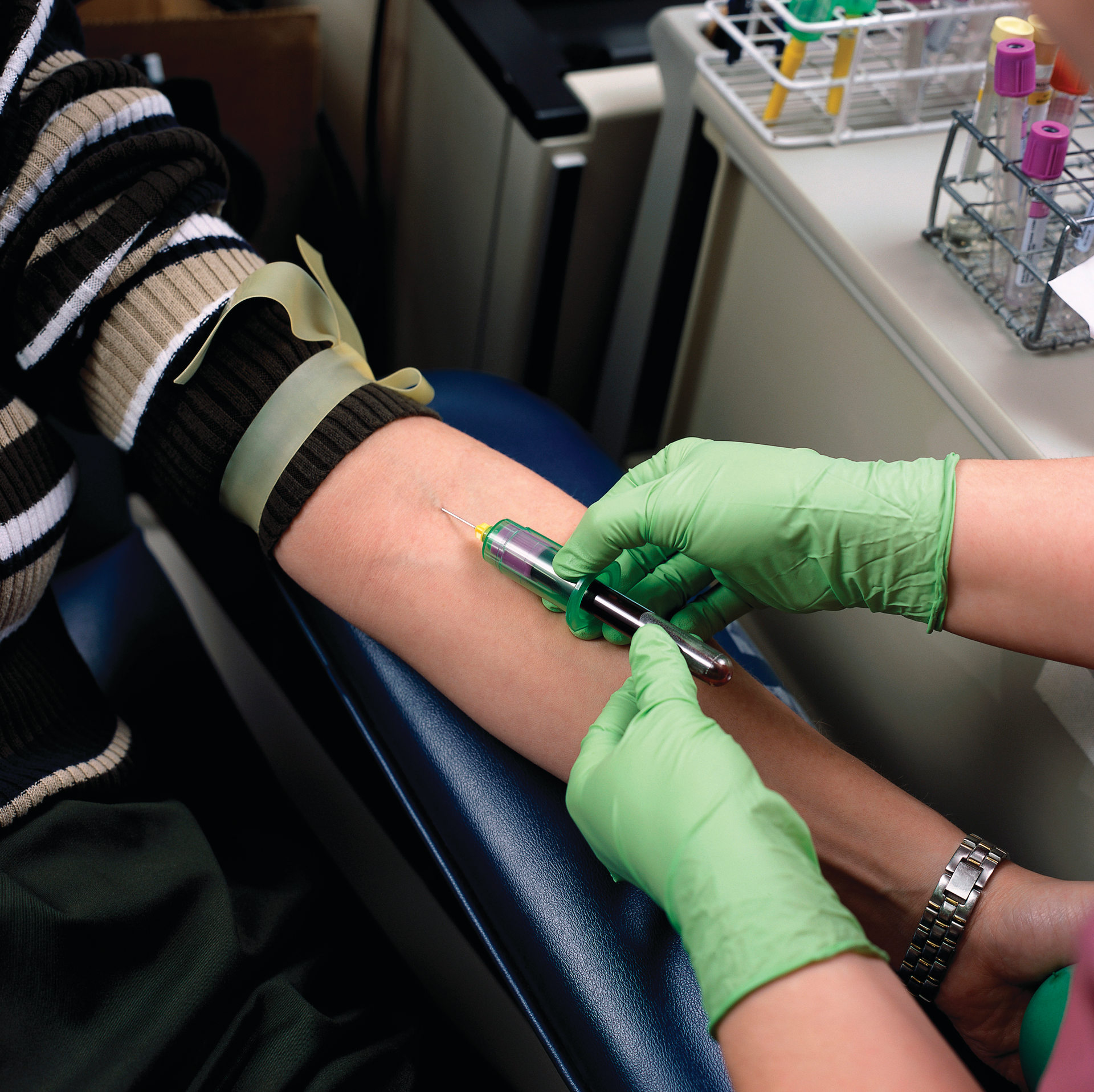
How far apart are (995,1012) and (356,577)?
637mm

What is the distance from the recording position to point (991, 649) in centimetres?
84

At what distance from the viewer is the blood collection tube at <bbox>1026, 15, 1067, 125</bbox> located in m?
0.86

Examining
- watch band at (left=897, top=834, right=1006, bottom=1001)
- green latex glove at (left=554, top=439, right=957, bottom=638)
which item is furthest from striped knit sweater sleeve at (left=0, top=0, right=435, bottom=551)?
watch band at (left=897, top=834, right=1006, bottom=1001)

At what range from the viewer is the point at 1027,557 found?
0.75 meters

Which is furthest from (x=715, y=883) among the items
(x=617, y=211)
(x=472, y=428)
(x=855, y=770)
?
(x=617, y=211)

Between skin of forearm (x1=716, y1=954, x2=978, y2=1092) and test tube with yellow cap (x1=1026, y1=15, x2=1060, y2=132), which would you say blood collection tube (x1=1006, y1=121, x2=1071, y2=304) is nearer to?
test tube with yellow cap (x1=1026, y1=15, x2=1060, y2=132)

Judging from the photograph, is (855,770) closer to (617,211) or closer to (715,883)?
(715,883)

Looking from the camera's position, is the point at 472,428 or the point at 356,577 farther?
the point at 472,428

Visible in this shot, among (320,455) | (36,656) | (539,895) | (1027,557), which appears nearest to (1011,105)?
(1027,557)

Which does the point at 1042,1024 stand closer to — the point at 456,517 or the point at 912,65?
the point at 456,517

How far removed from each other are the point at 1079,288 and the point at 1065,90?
0.20 meters

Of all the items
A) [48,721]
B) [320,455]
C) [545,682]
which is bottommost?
[48,721]

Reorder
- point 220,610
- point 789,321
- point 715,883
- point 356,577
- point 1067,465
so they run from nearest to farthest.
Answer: point 715,883
point 1067,465
point 356,577
point 789,321
point 220,610

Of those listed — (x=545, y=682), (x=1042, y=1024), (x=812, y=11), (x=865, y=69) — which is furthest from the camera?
(x=865, y=69)
